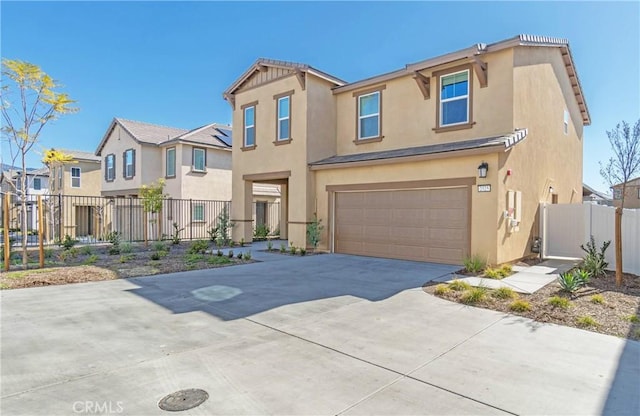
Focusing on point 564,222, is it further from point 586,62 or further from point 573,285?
point 586,62

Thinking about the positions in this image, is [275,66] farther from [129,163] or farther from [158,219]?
[129,163]

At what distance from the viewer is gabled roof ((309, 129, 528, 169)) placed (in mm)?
9812

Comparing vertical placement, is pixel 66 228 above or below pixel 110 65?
below

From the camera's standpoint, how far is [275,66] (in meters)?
15.4

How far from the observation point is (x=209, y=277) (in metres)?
9.20

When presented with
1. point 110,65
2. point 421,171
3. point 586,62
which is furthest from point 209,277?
point 586,62

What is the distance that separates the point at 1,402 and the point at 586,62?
68.7 ft

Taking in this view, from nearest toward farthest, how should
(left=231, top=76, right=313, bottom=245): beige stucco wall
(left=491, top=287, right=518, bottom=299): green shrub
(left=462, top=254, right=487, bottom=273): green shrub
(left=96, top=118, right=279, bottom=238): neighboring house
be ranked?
1. (left=491, top=287, right=518, bottom=299): green shrub
2. (left=462, top=254, right=487, bottom=273): green shrub
3. (left=231, top=76, right=313, bottom=245): beige stucco wall
4. (left=96, top=118, right=279, bottom=238): neighboring house

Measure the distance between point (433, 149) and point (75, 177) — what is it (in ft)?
98.2

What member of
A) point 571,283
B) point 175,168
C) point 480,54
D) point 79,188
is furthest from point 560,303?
point 79,188

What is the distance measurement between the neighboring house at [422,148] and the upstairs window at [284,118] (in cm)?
6

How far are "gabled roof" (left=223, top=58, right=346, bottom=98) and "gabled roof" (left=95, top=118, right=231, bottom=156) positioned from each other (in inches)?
248

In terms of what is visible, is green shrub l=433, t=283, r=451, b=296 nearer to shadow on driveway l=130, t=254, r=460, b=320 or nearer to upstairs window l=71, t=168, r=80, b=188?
shadow on driveway l=130, t=254, r=460, b=320

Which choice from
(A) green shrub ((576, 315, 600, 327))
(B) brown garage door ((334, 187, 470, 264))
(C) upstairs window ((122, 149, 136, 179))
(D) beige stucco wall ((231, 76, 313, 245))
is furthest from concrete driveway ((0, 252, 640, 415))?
(C) upstairs window ((122, 149, 136, 179))
